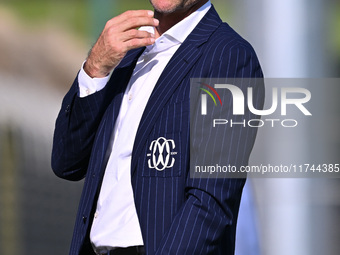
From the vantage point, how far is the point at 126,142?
1953mm

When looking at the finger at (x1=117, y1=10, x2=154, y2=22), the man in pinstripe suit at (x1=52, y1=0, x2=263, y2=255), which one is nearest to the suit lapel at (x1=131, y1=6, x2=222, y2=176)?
the man in pinstripe suit at (x1=52, y1=0, x2=263, y2=255)

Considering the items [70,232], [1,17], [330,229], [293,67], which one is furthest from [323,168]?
[1,17]

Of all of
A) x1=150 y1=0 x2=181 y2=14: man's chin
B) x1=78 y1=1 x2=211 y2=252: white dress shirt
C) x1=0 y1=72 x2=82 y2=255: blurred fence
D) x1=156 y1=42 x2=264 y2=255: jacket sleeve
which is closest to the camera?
x1=156 y1=42 x2=264 y2=255: jacket sleeve

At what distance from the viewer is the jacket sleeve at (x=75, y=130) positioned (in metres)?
2.03

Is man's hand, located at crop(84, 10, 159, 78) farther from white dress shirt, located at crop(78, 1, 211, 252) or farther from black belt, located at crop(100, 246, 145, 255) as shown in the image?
black belt, located at crop(100, 246, 145, 255)

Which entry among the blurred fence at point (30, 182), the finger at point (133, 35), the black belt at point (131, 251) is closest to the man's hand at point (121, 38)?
the finger at point (133, 35)

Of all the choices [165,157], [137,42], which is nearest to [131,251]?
[165,157]

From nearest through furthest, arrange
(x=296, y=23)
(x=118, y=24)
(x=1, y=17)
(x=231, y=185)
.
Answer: (x=231, y=185), (x=118, y=24), (x=296, y=23), (x=1, y=17)

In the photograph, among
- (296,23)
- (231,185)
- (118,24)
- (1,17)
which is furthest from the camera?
(1,17)

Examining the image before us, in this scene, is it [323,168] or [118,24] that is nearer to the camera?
[118,24]

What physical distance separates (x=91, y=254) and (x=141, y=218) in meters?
0.23

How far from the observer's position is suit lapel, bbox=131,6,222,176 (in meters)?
1.89

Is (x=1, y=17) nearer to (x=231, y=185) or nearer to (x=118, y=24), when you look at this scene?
(x=118, y=24)

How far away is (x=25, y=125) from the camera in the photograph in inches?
161
